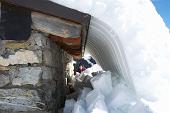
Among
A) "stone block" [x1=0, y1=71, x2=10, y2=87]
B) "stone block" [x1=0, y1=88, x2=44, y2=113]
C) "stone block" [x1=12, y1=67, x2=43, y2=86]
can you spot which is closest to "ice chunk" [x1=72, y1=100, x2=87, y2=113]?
"stone block" [x1=0, y1=88, x2=44, y2=113]

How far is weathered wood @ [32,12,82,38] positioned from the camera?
3.79 metres

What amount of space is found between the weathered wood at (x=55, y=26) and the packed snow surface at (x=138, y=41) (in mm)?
189

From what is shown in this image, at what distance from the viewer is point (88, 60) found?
13.2 m

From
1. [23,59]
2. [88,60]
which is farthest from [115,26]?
[88,60]

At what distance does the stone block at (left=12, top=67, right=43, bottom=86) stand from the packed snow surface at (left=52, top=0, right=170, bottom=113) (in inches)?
29.0

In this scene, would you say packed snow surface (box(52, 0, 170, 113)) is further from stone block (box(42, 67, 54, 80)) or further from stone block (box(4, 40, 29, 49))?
stone block (box(42, 67, 54, 80))

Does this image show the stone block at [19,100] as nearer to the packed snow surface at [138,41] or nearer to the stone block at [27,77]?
the stone block at [27,77]

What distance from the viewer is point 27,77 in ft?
12.6

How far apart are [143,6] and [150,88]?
92 cm

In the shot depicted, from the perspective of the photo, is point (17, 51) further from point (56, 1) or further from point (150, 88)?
point (150, 88)

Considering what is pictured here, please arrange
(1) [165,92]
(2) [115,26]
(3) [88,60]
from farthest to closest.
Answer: (3) [88,60] → (2) [115,26] → (1) [165,92]

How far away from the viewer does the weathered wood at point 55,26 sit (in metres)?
3.79

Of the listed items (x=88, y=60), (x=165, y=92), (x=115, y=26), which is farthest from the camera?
(x=88, y=60)

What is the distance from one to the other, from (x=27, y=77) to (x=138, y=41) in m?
1.15
